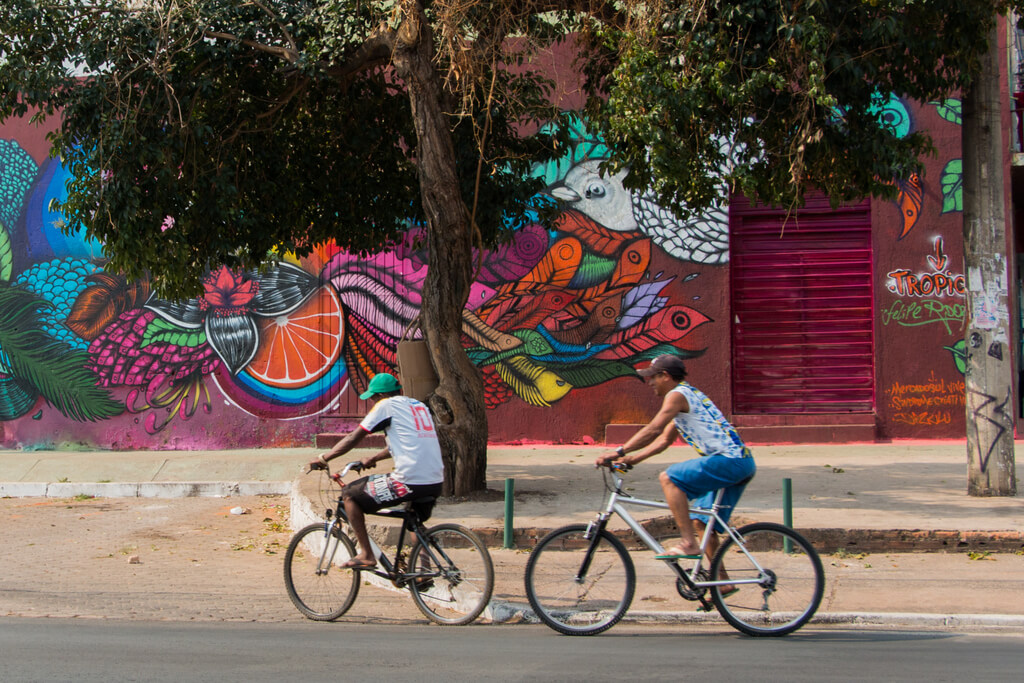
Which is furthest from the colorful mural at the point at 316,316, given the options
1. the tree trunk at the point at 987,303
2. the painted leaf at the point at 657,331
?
the tree trunk at the point at 987,303

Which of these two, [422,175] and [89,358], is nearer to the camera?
[422,175]

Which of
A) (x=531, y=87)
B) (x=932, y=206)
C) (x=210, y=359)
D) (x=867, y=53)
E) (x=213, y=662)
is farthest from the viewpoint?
(x=210, y=359)

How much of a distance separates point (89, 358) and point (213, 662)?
38.4ft

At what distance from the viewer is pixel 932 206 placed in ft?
44.9

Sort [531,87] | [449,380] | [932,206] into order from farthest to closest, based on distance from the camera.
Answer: [932,206], [531,87], [449,380]

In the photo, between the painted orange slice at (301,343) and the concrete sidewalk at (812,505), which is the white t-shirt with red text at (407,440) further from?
the painted orange slice at (301,343)

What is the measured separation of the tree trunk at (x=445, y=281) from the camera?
9.06 meters

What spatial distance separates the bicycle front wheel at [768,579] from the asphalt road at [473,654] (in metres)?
0.13

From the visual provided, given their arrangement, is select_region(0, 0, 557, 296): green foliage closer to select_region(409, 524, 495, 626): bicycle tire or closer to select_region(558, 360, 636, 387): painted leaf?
select_region(558, 360, 636, 387): painted leaf

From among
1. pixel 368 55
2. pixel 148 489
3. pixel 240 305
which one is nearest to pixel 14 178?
pixel 240 305

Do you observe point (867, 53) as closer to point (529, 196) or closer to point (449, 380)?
point (529, 196)

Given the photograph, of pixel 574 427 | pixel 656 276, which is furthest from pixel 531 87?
pixel 574 427

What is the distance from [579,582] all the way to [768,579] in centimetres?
109

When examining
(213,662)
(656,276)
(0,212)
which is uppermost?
(0,212)
